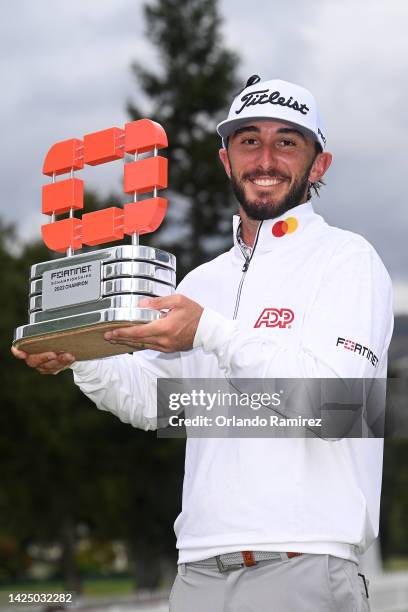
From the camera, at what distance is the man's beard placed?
401 centimetres

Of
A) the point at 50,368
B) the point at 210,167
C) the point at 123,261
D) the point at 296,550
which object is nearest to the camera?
the point at 296,550

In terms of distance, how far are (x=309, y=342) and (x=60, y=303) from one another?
1.03m

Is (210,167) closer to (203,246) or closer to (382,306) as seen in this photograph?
(203,246)

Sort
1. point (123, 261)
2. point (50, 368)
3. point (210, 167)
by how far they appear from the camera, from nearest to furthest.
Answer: point (123, 261) → point (50, 368) → point (210, 167)

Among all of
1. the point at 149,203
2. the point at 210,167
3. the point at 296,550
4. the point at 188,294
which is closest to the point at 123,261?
the point at 149,203

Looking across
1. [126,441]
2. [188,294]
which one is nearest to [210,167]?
[126,441]

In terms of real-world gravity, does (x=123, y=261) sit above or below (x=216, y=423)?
above

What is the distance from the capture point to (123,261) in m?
3.79

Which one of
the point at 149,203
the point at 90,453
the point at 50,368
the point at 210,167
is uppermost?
the point at 210,167

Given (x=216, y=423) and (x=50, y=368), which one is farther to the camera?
(x=50, y=368)

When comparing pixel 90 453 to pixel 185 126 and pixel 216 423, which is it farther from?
pixel 216 423

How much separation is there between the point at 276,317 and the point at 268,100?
0.92 m

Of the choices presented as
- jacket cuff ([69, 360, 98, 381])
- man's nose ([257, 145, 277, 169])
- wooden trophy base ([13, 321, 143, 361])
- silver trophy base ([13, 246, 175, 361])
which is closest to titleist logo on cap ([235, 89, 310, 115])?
man's nose ([257, 145, 277, 169])

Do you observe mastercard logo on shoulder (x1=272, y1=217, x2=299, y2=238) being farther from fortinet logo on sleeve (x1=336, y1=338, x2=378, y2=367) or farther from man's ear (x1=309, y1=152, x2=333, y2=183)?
fortinet logo on sleeve (x1=336, y1=338, x2=378, y2=367)
